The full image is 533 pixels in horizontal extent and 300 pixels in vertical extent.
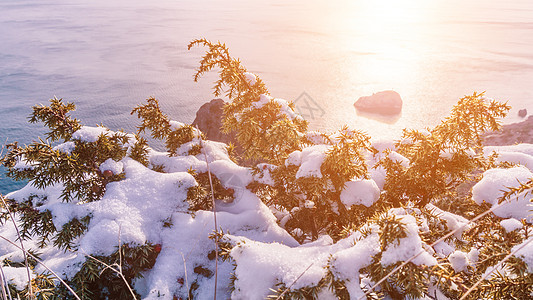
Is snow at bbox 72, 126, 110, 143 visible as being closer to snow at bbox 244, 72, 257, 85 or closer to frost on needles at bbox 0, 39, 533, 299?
frost on needles at bbox 0, 39, 533, 299

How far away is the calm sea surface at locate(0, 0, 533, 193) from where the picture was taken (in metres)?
59.6

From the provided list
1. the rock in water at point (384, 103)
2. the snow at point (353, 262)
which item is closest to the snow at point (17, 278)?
the snow at point (353, 262)

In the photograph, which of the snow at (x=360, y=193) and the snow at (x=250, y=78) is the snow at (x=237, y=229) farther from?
the snow at (x=250, y=78)

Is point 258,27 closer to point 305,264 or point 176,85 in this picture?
point 176,85

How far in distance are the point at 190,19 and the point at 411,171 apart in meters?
200

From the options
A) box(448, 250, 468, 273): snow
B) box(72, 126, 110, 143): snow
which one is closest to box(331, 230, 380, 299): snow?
box(448, 250, 468, 273): snow

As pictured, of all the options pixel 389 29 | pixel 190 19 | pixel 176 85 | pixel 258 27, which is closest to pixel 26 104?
pixel 176 85

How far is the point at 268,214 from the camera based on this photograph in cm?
709

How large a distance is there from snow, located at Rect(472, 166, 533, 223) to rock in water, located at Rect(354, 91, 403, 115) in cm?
5951

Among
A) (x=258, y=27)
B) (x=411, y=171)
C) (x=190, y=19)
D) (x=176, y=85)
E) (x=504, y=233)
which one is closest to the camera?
(x=504, y=233)

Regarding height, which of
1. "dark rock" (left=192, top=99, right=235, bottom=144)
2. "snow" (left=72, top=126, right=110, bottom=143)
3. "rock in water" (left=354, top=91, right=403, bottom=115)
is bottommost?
"rock in water" (left=354, top=91, right=403, bottom=115)

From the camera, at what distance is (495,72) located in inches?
3081

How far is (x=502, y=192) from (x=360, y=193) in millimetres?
2283

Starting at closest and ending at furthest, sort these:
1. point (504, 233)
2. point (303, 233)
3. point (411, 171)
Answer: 1. point (504, 233)
2. point (411, 171)
3. point (303, 233)
